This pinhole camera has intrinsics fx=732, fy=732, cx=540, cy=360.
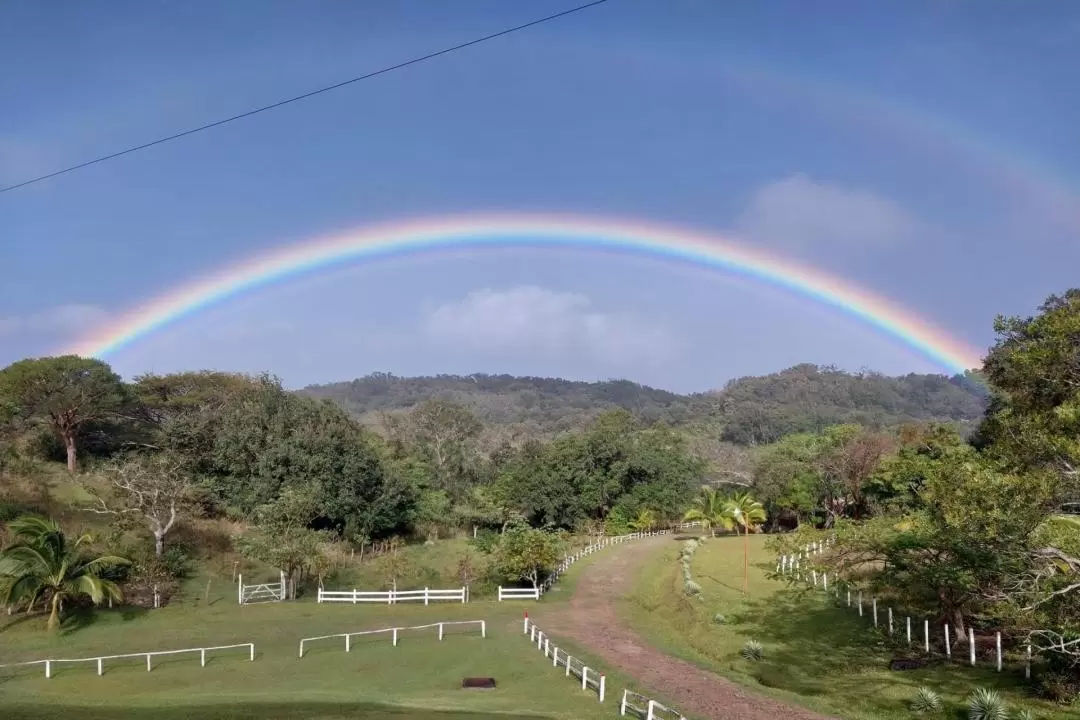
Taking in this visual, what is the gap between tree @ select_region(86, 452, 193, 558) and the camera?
34.7 m

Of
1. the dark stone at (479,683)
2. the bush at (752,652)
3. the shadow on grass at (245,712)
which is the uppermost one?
the shadow on grass at (245,712)

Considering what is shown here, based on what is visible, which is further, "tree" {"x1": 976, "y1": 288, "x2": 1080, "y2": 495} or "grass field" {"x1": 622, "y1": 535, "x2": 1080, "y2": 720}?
"grass field" {"x1": 622, "y1": 535, "x2": 1080, "y2": 720}

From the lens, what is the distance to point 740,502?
65812 millimetres

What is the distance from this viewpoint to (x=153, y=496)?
34.3 meters

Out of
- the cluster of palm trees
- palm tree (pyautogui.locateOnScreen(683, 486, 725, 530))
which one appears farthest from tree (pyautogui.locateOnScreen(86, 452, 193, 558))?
the cluster of palm trees

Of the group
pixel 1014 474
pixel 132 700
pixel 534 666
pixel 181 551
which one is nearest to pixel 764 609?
pixel 534 666

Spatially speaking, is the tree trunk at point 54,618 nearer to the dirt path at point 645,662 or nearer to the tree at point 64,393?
the dirt path at point 645,662

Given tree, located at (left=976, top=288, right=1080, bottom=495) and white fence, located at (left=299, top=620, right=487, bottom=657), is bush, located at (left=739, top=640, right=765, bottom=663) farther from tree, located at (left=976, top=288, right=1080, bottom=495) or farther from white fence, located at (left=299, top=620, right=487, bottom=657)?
tree, located at (left=976, top=288, right=1080, bottom=495)

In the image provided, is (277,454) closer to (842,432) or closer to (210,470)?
(210,470)

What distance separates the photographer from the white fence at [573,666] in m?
18.9

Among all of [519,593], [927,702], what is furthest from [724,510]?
[927,702]

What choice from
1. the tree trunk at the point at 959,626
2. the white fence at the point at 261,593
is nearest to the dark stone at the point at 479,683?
the tree trunk at the point at 959,626

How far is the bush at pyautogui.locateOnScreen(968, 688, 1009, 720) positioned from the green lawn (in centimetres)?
778

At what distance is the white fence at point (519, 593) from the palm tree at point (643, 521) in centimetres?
3157
